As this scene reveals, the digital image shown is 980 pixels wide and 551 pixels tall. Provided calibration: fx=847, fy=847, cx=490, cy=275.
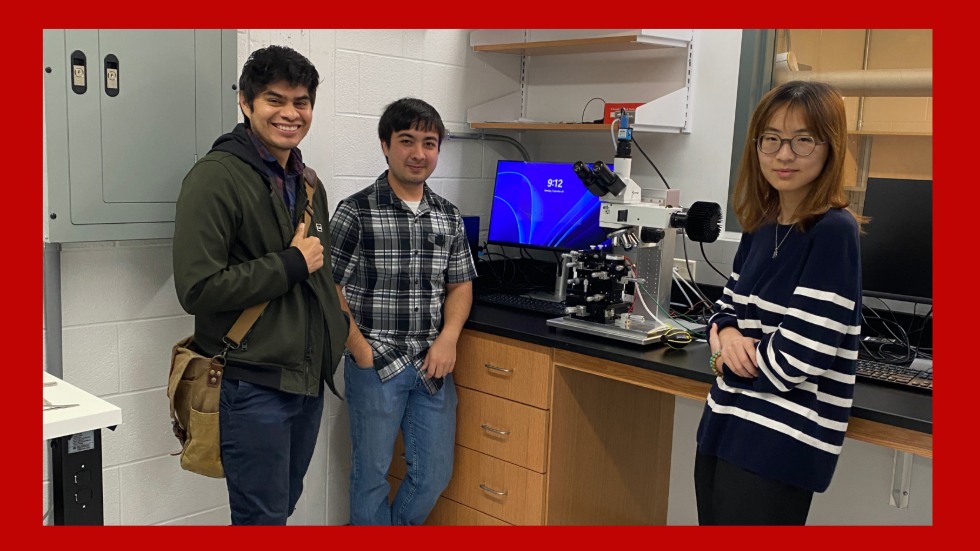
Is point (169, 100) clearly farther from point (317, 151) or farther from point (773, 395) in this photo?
point (773, 395)

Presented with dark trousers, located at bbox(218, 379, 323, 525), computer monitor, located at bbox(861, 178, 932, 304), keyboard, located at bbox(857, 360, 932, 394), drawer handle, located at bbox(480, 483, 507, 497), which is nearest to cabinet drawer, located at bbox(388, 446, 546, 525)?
drawer handle, located at bbox(480, 483, 507, 497)

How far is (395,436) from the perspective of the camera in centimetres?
259

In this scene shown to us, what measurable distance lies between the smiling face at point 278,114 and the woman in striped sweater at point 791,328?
1.06 m

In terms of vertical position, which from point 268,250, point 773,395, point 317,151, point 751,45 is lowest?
point 773,395

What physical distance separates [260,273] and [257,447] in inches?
17.2

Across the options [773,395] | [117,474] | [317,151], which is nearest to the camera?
[773,395]

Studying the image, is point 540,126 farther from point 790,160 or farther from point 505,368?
point 790,160

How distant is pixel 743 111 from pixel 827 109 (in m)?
1.22

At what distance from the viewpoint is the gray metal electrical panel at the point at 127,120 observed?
2084 millimetres

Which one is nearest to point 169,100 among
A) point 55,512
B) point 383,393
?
point 383,393

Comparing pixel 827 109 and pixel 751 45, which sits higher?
pixel 751 45

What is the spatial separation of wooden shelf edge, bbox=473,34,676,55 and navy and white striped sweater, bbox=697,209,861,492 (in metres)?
1.27

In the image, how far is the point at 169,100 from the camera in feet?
7.47

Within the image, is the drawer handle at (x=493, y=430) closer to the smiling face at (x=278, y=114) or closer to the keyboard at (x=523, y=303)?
the keyboard at (x=523, y=303)
